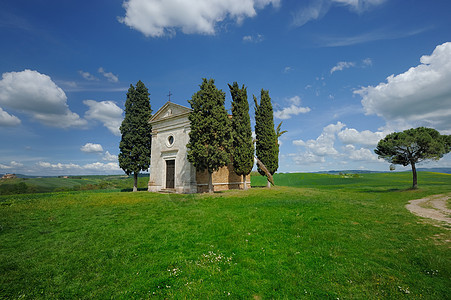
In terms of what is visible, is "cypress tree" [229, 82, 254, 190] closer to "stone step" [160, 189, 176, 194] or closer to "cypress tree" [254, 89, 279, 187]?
"cypress tree" [254, 89, 279, 187]

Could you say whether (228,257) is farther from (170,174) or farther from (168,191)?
(170,174)

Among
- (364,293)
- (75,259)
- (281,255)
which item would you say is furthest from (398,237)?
(75,259)

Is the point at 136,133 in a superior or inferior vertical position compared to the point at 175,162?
superior

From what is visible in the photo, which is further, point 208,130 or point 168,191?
point 168,191

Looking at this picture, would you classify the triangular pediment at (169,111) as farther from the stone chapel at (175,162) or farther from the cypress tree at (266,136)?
the cypress tree at (266,136)

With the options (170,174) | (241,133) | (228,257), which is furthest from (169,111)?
(228,257)

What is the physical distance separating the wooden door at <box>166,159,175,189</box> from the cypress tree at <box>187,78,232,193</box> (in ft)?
19.6

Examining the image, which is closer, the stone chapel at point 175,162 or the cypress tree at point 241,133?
the cypress tree at point 241,133

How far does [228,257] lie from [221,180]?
1975 centimetres

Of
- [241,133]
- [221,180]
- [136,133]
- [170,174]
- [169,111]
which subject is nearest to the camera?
[241,133]

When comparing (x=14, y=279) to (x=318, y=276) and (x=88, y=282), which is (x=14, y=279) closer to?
(x=88, y=282)

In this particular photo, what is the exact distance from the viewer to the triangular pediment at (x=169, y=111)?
82.7ft

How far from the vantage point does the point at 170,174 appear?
85.2 feet

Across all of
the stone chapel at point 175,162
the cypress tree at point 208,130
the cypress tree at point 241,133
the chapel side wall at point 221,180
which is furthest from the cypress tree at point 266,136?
the cypress tree at point 208,130
